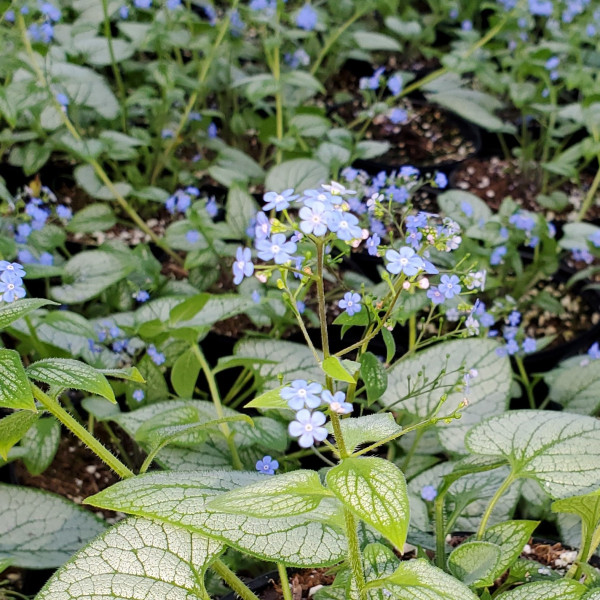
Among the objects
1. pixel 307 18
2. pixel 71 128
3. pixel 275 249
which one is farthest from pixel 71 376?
pixel 307 18

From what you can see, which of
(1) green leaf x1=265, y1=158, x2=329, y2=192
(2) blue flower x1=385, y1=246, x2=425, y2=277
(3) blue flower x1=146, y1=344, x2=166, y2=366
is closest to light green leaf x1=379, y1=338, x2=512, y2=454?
(3) blue flower x1=146, y1=344, x2=166, y2=366

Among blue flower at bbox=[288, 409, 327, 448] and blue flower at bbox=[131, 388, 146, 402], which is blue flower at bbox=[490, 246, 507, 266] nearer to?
blue flower at bbox=[131, 388, 146, 402]

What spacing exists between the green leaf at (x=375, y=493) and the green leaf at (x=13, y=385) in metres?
0.33

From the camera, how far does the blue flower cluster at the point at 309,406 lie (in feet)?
2.49

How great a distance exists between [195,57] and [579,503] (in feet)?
6.28

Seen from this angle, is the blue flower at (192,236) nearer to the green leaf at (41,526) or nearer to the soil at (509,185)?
the green leaf at (41,526)

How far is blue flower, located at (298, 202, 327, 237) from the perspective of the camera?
0.78 m

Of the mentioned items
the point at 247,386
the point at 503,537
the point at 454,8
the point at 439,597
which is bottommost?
the point at 247,386

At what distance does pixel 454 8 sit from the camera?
3172mm

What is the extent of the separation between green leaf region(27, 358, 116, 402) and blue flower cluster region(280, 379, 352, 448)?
0.75ft

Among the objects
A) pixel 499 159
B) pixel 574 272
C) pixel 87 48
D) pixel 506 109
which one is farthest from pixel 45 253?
pixel 506 109

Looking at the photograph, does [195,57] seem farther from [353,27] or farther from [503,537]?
[503,537]

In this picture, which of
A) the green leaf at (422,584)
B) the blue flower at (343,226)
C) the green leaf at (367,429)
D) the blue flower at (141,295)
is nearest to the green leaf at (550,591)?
the green leaf at (422,584)

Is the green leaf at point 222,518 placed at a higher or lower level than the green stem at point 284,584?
higher
